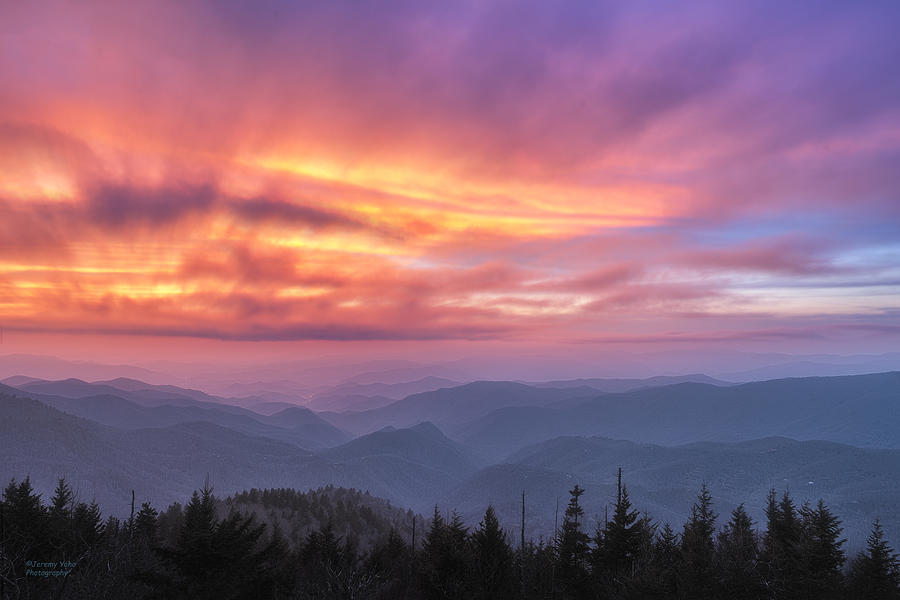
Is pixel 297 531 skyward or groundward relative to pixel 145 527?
groundward

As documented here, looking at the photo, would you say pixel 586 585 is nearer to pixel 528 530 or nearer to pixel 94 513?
pixel 94 513

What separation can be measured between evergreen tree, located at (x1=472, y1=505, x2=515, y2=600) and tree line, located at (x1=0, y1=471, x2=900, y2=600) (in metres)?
0.10

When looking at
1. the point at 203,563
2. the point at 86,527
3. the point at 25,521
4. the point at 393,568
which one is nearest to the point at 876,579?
the point at 393,568

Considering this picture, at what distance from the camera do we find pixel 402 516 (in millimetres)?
146625

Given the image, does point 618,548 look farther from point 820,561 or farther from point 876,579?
point 876,579

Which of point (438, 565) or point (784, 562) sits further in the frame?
point (438, 565)

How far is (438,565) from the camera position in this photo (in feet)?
110

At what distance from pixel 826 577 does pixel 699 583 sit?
1119cm

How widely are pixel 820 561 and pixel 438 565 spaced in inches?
1032

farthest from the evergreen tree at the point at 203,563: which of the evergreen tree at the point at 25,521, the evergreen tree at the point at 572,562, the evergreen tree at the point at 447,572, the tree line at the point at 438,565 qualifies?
the evergreen tree at the point at 572,562

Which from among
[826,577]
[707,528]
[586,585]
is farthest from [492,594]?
[707,528]

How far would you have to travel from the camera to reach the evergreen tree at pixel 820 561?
28250mm

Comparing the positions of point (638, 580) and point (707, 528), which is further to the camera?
point (707, 528)

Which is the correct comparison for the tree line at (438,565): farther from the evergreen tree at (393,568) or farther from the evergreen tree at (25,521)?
the evergreen tree at (393,568)
